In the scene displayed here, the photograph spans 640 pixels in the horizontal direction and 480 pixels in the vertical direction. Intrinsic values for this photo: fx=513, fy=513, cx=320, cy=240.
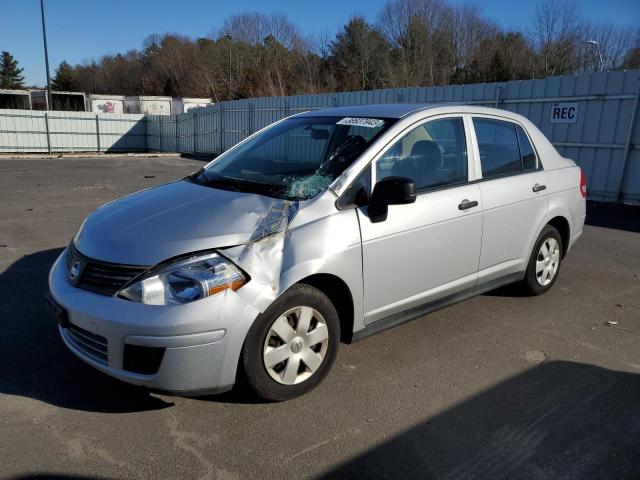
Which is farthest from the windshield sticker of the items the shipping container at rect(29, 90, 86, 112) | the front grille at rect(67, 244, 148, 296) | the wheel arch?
the shipping container at rect(29, 90, 86, 112)

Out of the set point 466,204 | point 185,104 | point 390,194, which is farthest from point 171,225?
point 185,104

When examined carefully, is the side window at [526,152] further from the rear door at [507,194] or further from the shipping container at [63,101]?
the shipping container at [63,101]

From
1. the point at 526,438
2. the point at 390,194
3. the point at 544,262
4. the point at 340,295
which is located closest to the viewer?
the point at 526,438

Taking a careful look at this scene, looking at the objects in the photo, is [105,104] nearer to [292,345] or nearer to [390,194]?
[390,194]

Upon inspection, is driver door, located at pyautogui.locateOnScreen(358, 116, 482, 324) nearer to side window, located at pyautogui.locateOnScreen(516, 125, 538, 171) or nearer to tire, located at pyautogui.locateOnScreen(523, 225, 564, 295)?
side window, located at pyautogui.locateOnScreen(516, 125, 538, 171)

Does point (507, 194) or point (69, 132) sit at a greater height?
point (507, 194)

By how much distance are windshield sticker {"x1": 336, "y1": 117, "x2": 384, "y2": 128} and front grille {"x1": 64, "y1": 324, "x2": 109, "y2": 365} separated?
2202 mm

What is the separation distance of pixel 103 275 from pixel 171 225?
0.45 m

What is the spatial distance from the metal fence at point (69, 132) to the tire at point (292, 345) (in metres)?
30.1

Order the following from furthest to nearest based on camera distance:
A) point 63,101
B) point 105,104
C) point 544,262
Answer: point 63,101 → point 105,104 → point 544,262

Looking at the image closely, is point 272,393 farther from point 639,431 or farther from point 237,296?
point 639,431

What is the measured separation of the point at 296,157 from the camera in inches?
146

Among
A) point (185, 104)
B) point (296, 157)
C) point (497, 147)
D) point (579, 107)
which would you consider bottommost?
point (296, 157)

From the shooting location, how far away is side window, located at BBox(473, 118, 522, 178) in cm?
408
